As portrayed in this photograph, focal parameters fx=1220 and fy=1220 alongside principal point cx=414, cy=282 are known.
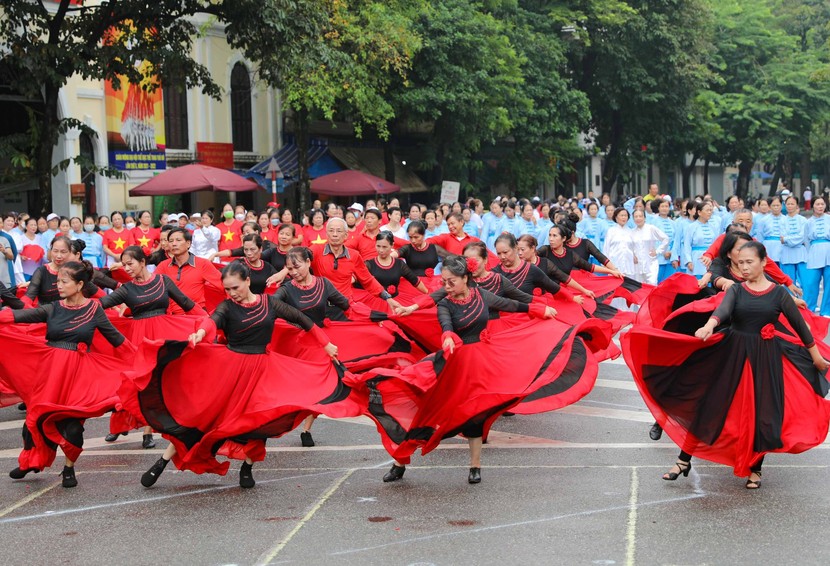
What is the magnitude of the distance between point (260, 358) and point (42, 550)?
86.3 inches

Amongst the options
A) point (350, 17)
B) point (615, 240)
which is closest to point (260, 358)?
point (615, 240)

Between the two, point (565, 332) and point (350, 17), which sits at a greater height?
point (350, 17)

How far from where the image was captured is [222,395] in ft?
27.6

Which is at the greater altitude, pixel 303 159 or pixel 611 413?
pixel 303 159

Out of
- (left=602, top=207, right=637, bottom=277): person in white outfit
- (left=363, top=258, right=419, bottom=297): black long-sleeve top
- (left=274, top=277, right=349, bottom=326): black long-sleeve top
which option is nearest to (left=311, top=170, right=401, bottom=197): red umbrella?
(left=602, top=207, right=637, bottom=277): person in white outfit

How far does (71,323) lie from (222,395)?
4.89 ft

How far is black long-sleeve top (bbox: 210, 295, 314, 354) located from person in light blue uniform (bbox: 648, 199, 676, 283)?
41.0 ft

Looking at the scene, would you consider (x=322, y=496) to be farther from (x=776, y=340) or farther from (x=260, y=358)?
(x=776, y=340)

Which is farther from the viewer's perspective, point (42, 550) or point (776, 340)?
point (776, 340)

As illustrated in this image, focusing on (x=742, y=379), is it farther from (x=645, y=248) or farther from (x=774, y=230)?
(x=774, y=230)

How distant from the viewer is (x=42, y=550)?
23.2ft

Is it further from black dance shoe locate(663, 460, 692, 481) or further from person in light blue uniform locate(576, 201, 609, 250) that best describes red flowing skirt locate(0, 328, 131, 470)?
person in light blue uniform locate(576, 201, 609, 250)

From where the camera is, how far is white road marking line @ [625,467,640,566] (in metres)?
6.63

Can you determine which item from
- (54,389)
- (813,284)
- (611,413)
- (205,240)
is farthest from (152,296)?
(813,284)
